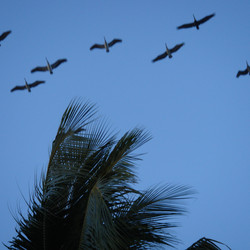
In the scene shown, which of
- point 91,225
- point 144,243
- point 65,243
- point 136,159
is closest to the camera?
point 91,225

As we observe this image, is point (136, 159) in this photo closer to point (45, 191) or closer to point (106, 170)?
point (106, 170)

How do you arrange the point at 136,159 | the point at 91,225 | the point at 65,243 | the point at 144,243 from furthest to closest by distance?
1. the point at 136,159
2. the point at 144,243
3. the point at 65,243
4. the point at 91,225

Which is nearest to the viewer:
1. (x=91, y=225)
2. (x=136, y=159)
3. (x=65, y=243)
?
(x=91, y=225)

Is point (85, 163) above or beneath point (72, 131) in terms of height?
beneath

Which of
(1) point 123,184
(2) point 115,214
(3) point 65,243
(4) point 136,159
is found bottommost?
(3) point 65,243

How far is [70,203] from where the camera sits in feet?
15.0

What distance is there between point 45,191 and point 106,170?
0.66 meters

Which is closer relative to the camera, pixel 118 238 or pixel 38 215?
pixel 118 238

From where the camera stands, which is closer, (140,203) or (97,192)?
(97,192)

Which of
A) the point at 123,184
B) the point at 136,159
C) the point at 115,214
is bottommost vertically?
the point at 115,214

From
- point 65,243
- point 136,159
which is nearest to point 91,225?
point 65,243

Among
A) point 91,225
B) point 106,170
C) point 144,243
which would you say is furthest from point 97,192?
point 144,243

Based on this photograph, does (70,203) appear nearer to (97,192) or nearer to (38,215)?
(38,215)

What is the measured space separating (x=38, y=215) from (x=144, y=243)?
1.13m
